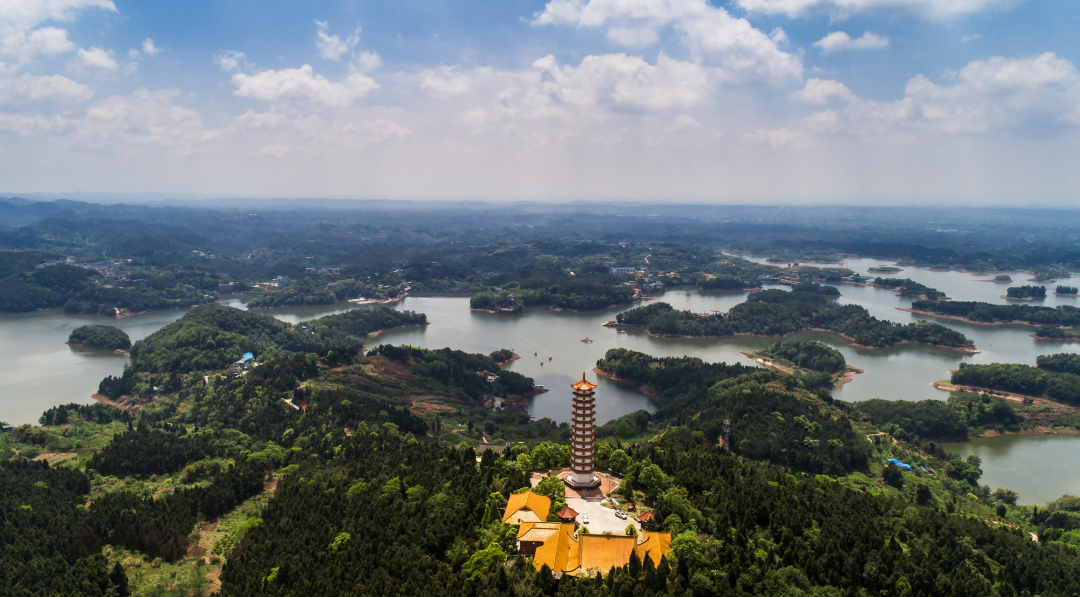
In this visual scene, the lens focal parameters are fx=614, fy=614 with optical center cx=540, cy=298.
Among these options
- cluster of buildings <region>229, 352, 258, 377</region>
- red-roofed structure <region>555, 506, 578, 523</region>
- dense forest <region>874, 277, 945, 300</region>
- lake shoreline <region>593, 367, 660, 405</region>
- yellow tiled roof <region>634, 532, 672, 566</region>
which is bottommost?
lake shoreline <region>593, 367, 660, 405</region>

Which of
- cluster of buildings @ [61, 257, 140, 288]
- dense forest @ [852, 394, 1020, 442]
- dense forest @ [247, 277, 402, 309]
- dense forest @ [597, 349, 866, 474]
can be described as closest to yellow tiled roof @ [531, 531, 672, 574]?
dense forest @ [597, 349, 866, 474]

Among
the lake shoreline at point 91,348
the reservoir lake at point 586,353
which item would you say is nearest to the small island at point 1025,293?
the reservoir lake at point 586,353

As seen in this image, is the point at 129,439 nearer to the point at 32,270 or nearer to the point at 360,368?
the point at 360,368

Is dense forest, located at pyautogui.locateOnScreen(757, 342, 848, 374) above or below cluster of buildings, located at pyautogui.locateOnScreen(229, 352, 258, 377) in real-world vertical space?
below

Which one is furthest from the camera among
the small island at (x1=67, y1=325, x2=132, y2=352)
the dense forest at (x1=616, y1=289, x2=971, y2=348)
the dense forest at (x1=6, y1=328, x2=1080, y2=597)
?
the dense forest at (x1=616, y1=289, x2=971, y2=348)

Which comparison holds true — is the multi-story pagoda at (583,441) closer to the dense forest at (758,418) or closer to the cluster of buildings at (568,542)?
the cluster of buildings at (568,542)

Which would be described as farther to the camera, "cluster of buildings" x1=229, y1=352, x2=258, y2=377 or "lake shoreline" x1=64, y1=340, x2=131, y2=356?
"lake shoreline" x1=64, y1=340, x2=131, y2=356

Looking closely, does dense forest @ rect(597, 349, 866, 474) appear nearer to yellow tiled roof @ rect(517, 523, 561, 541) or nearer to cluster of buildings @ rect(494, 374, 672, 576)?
cluster of buildings @ rect(494, 374, 672, 576)
